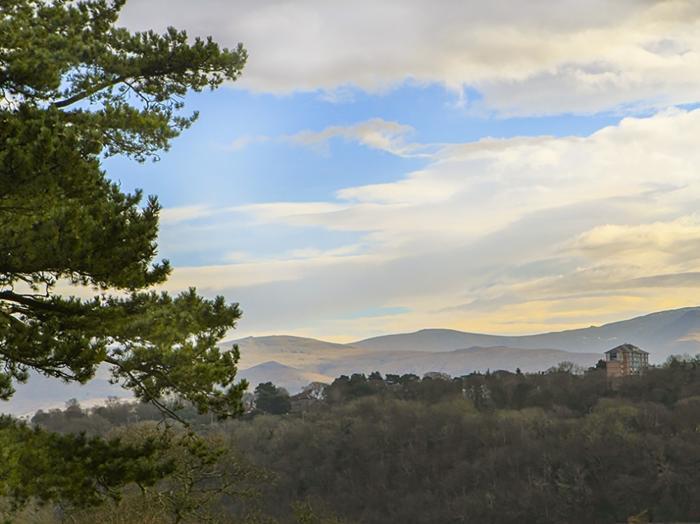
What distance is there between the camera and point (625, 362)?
2835 inches

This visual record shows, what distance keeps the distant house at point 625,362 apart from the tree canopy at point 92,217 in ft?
189

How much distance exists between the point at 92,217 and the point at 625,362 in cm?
6823

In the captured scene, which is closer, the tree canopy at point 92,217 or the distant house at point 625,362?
the tree canopy at point 92,217

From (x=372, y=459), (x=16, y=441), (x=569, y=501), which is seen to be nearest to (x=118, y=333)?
(x=16, y=441)

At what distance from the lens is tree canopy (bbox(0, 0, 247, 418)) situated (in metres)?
8.39

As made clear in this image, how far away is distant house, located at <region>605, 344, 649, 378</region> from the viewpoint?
67.9m

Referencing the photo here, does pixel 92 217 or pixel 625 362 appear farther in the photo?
pixel 625 362

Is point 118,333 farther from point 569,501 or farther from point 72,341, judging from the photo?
point 569,501

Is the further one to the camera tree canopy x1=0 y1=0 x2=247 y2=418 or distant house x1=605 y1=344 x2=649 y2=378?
distant house x1=605 y1=344 x2=649 y2=378

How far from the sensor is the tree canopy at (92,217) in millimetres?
8391

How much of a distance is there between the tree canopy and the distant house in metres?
57.7

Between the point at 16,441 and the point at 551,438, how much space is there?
150ft

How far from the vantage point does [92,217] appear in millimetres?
8508

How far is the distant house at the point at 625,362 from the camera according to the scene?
223 ft
